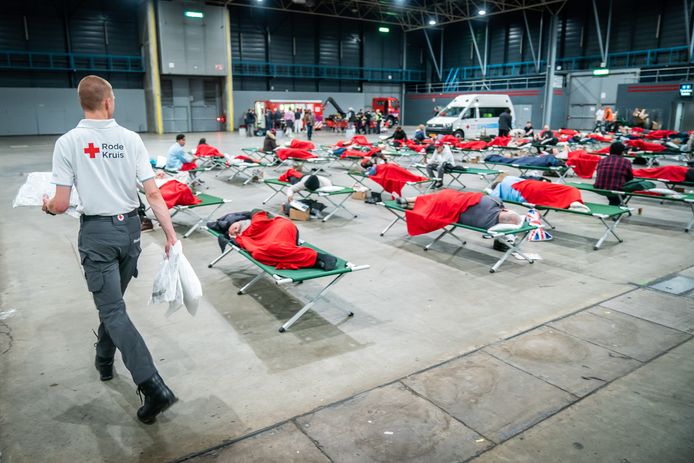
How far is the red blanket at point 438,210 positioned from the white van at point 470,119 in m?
17.5

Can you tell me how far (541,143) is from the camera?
15.1 m

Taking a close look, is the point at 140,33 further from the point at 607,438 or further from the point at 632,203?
the point at 607,438

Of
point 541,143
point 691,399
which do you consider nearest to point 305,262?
point 691,399

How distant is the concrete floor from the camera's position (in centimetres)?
265

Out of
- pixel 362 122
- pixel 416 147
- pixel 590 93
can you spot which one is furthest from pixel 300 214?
pixel 590 93

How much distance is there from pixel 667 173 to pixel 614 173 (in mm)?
1489

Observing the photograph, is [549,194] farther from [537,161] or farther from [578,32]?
[578,32]

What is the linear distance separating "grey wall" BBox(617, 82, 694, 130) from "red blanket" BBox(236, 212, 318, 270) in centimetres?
2435

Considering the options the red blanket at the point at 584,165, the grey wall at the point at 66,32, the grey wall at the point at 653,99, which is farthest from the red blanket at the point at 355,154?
the grey wall at the point at 66,32

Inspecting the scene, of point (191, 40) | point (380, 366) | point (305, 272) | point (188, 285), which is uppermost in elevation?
point (191, 40)

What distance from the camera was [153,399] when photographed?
8.95 feet

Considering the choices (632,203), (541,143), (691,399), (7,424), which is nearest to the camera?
(7,424)

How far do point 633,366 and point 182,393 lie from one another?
3.04 m

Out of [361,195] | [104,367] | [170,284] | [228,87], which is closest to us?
[170,284]
